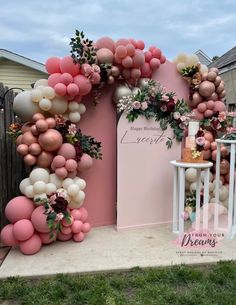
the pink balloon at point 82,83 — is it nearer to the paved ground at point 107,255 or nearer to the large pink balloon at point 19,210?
the large pink balloon at point 19,210

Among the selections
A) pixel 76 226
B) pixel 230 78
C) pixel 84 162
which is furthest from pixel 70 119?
pixel 230 78

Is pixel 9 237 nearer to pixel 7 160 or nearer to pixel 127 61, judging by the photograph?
pixel 7 160

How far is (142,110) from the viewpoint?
12.4 ft

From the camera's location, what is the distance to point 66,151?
328 cm

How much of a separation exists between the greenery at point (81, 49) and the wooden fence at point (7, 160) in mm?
914

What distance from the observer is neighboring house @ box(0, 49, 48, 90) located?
8909 mm

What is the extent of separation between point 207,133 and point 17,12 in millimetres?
4592

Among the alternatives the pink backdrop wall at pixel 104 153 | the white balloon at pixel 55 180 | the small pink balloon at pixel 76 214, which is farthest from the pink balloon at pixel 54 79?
the small pink balloon at pixel 76 214

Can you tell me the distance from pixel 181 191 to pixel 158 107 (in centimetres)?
107

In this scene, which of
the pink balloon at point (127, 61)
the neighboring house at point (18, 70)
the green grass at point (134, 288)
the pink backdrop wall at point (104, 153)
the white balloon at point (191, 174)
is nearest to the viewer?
the green grass at point (134, 288)

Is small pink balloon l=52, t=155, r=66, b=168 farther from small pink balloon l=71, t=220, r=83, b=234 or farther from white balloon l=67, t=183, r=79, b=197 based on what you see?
small pink balloon l=71, t=220, r=83, b=234

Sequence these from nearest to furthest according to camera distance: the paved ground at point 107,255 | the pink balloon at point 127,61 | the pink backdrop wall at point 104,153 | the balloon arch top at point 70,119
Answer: the paved ground at point 107,255
the balloon arch top at point 70,119
the pink balloon at point 127,61
the pink backdrop wall at point 104,153

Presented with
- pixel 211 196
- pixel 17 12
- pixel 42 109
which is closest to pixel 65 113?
pixel 42 109

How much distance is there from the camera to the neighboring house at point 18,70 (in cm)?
891
